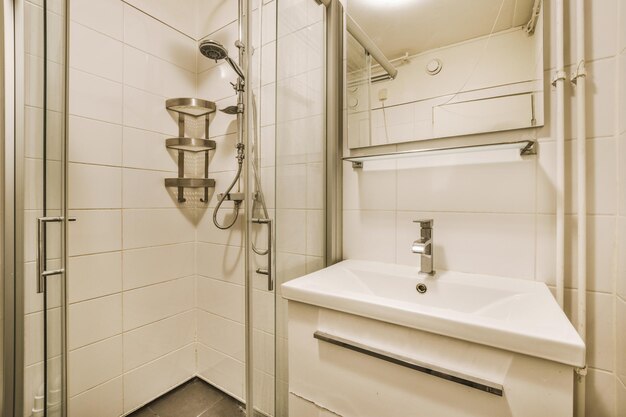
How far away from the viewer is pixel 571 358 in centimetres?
47

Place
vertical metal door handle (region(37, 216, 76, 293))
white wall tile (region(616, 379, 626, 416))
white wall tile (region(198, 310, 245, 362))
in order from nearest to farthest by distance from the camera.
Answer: white wall tile (region(616, 379, 626, 416)) < vertical metal door handle (region(37, 216, 76, 293)) < white wall tile (region(198, 310, 245, 362))

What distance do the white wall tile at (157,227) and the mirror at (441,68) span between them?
1.08 meters

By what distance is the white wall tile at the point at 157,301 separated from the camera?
1.39 m

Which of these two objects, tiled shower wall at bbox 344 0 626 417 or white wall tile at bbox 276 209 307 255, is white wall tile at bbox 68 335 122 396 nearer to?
white wall tile at bbox 276 209 307 255

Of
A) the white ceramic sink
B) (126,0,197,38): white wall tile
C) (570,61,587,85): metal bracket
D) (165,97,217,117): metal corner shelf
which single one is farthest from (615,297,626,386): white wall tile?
(126,0,197,38): white wall tile

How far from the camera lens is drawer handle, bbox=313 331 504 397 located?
53cm

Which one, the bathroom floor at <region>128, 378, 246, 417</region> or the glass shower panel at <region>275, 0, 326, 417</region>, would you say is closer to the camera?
the glass shower panel at <region>275, 0, 326, 417</region>

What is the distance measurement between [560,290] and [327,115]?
97 cm

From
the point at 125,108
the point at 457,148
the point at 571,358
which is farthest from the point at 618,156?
the point at 125,108

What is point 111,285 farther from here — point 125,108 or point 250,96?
point 250,96

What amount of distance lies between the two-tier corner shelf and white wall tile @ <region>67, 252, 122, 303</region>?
0.45 meters

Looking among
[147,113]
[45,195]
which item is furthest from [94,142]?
[45,195]

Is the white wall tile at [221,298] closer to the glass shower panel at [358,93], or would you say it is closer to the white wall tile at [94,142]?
the white wall tile at [94,142]

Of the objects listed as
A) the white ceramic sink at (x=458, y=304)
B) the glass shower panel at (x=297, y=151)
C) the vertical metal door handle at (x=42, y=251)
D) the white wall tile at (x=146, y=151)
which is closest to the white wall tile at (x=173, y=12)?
the white wall tile at (x=146, y=151)
